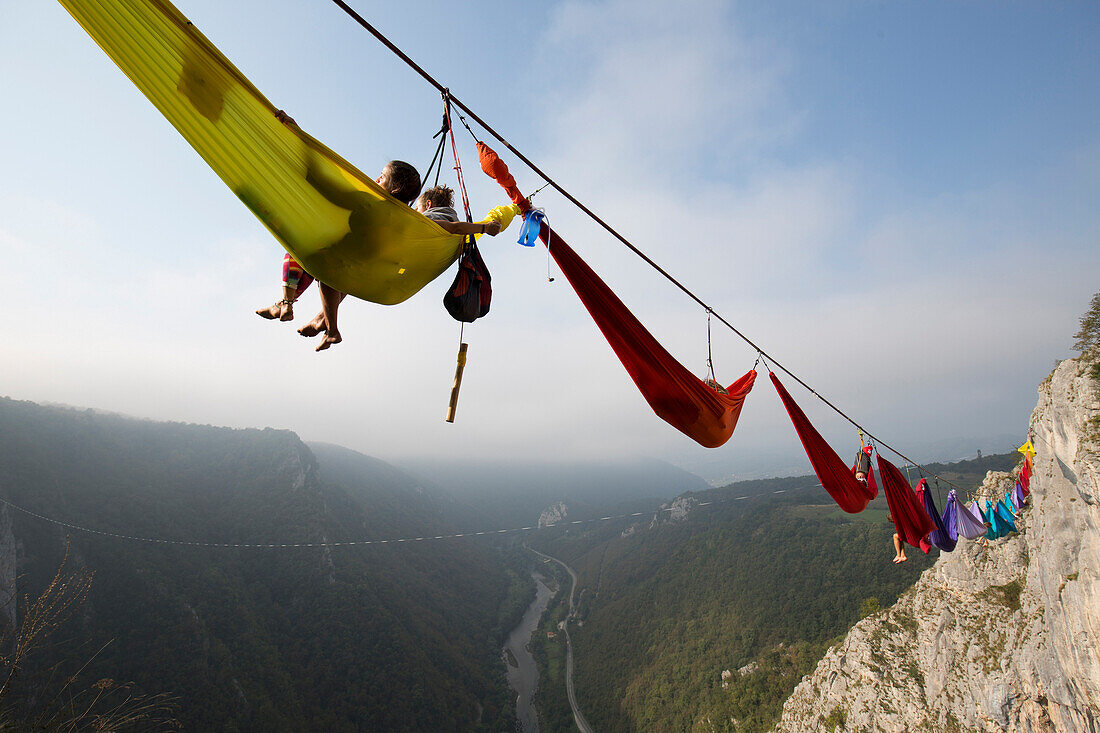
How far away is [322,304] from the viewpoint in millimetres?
2266

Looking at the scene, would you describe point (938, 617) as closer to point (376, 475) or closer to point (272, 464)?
point (272, 464)

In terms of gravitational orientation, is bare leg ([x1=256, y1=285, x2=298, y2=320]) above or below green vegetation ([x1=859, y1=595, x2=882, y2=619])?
above

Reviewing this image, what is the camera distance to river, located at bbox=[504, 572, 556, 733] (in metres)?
47.1

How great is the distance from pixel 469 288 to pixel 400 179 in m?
0.65

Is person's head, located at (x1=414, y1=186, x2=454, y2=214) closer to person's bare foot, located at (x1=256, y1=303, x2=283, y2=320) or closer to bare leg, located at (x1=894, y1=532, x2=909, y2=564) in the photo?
person's bare foot, located at (x1=256, y1=303, x2=283, y2=320)

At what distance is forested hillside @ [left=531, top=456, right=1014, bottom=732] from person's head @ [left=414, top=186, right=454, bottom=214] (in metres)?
46.8

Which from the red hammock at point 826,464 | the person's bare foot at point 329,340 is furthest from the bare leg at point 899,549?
the person's bare foot at point 329,340

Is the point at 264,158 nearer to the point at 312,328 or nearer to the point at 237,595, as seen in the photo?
the point at 312,328

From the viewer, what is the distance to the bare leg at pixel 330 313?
224 cm

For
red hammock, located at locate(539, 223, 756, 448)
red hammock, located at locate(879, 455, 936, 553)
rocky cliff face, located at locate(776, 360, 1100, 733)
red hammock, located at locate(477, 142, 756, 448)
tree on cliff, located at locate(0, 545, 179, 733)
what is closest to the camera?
red hammock, located at locate(477, 142, 756, 448)

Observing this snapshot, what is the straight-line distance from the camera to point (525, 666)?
56.7 metres

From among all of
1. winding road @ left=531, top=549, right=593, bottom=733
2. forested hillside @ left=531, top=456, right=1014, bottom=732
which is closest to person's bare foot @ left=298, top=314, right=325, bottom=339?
forested hillside @ left=531, top=456, right=1014, bottom=732

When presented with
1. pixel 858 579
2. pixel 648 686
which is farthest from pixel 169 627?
pixel 858 579

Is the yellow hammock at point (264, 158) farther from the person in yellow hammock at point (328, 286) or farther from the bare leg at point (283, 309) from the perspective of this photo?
the bare leg at point (283, 309)
